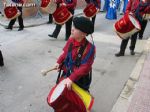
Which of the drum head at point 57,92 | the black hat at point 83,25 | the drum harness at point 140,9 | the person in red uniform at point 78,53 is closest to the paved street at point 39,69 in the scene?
the drum harness at point 140,9

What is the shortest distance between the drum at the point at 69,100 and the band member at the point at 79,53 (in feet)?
0.32

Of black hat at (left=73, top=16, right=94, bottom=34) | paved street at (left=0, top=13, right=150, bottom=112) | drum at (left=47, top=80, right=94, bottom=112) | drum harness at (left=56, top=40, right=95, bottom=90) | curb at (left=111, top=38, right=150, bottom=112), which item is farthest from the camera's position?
paved street at (left=0, top=13, right=150, bottom=112)

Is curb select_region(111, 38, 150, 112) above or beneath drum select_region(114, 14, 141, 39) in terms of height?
beneath

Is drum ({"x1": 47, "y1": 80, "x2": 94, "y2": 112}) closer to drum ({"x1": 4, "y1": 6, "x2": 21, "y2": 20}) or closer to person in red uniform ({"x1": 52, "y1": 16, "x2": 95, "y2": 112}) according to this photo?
person in red uniform ({"x1": 52, "y1": 16, "x2": 95, "y2": 112})

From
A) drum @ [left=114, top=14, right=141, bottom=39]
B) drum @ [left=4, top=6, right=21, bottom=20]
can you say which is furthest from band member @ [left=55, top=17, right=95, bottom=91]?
drum @ [left=4, top=6, right=21, bottom=20]

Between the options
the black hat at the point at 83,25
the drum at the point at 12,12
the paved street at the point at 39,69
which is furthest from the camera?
the drum at the point at 12,12

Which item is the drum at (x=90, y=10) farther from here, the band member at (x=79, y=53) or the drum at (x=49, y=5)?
the band member at (x=79, y=53)

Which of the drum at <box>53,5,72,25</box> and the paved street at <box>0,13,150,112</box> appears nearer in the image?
the paved street at <box>0,13,150,112</box>

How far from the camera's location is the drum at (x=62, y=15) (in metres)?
8.03

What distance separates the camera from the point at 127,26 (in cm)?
645

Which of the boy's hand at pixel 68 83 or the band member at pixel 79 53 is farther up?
the band member at pixel 79 53

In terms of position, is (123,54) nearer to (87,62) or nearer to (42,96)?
(42,96)

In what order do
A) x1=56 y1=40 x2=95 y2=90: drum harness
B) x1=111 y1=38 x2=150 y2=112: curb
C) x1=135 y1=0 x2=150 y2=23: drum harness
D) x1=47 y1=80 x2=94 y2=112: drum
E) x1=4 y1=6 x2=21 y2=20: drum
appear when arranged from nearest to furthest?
x1=47 y1=80 x2=94 y2=112: drum
x1=56 y1=40 x2=95 y2=90: drum harness
x1=111 y1=38 x2=150 y2=112: curb
x1=135 y1=0 x2=150 y2=23: drum harness
x1=4 y1=6 x2=21 y2=20: drum

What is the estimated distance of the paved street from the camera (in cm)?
468
